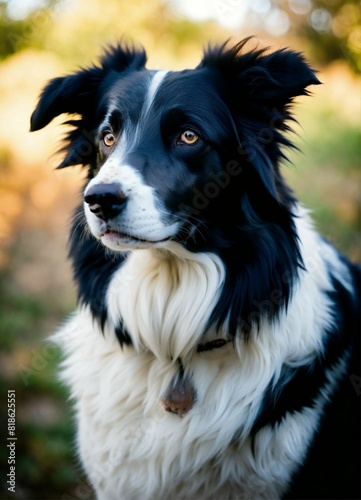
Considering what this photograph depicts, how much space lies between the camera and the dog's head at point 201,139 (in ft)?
7.82

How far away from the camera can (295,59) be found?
2.37m

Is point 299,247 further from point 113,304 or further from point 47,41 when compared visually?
point 47,41

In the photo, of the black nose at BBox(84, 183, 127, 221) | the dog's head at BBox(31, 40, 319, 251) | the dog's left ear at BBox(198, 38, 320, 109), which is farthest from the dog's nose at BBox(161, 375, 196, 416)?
the dog's left ear at BBox(198, 38, 320, 109)

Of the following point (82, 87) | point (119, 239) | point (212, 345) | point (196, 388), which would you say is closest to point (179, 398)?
point (196, 388)

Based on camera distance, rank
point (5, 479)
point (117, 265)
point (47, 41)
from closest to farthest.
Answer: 1. point (117, 265)
2. point (5, 479)
3. point (47, 41)

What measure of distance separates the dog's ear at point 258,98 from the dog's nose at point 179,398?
104 centimetres

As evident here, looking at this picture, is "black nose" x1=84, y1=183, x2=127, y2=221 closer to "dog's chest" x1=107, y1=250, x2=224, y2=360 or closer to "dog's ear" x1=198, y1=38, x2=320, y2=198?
"dog's chest" x1=107, y1=250, x2=224, y2=360

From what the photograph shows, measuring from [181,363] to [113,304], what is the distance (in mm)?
459

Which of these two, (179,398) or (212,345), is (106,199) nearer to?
(212,345)

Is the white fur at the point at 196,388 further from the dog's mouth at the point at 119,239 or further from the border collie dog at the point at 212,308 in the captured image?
the dog's mouth at the point at 119,239

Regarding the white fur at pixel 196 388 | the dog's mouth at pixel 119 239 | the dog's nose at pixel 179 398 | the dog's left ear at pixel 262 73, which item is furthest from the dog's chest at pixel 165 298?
the dog's left ear at pixel 262 73

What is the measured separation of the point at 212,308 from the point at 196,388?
405 mm

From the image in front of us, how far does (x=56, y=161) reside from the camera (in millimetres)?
3344

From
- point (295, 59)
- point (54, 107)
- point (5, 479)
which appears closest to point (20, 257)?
point (5, 479)
